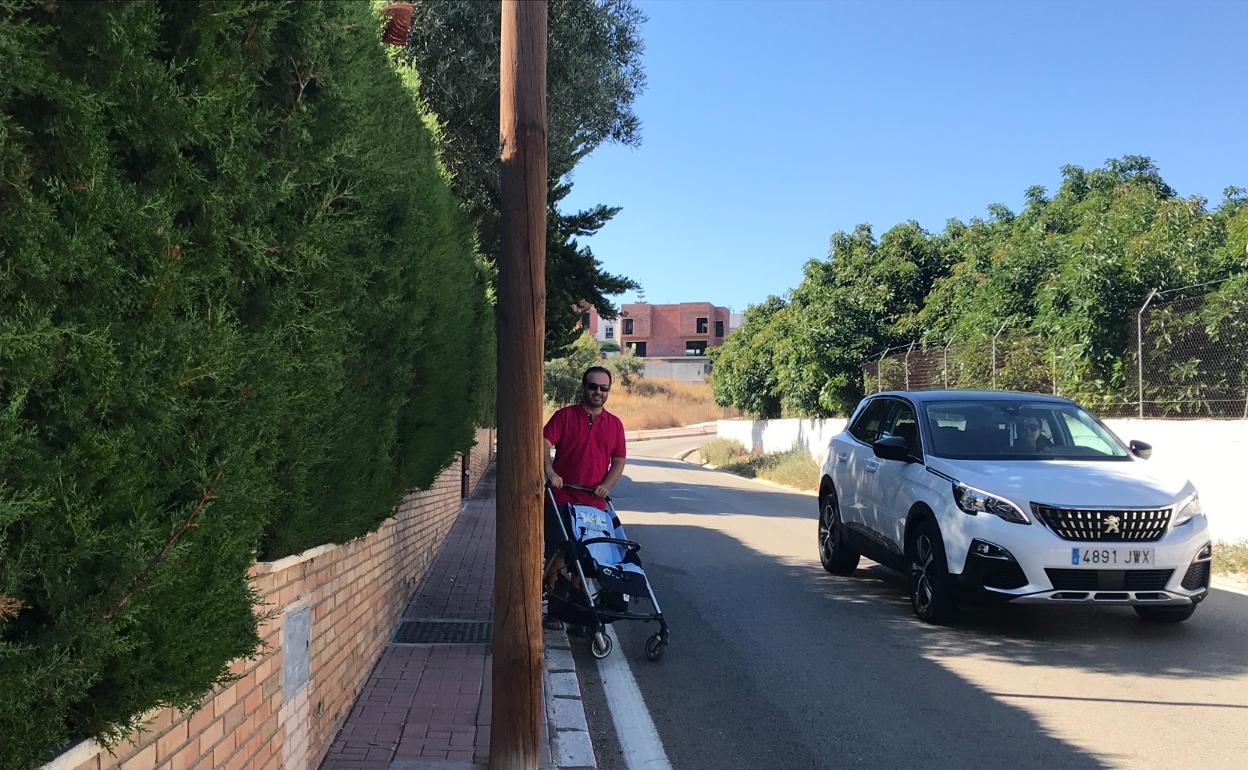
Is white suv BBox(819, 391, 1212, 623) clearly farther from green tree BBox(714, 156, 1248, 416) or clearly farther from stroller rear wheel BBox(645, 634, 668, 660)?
green tree BBox(714, 156, 1248, 416)

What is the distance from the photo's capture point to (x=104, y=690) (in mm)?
2244

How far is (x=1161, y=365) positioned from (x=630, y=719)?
10797mm

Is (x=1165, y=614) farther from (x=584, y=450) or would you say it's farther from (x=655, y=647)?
(x=584, y=450)

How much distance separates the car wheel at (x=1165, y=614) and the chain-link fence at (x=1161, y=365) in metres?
4.85

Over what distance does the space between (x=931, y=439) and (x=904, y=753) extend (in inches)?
159

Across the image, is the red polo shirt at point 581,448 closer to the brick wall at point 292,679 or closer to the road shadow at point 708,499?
the brick wall at point 292,679

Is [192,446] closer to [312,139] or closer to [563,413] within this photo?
[312,139]

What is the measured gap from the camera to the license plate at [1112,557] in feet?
22.2

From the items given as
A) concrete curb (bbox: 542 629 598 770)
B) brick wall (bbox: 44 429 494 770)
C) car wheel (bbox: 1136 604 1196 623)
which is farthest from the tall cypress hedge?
car wheel (bbox: 1136 604 1196 623)

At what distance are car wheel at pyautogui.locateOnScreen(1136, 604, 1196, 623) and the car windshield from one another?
124 centimetres

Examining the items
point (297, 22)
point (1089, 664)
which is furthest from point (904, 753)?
point (297, 22)

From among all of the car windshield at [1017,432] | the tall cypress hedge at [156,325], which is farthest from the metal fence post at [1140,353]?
the tall cypress hedge at [156,325]

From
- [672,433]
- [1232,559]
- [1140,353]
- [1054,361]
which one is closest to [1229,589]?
[1232,559]

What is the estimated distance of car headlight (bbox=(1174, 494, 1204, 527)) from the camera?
275 inches
